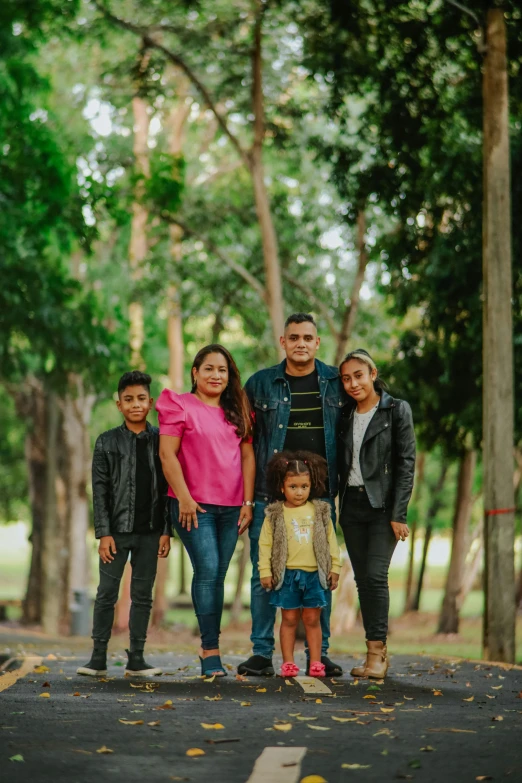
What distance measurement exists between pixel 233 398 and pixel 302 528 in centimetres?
97

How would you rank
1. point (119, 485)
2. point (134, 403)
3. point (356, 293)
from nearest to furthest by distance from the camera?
point (119, 485) → point (134, 403) → point (356, 293)

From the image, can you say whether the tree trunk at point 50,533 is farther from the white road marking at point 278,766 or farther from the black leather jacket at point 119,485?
the white road marking at point 278,766

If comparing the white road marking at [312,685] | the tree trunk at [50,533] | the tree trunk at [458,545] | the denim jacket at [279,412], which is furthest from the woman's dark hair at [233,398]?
the tree trunk at [50,533]

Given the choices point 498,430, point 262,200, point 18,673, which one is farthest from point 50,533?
point 18,673

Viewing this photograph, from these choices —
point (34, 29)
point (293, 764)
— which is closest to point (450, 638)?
point (34, 29)


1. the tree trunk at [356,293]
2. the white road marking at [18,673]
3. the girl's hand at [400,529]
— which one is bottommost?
the white road marking at [18,673]

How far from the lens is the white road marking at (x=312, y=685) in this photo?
23.5 feet

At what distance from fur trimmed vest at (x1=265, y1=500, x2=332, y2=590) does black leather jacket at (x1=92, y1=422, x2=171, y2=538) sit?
74 cm

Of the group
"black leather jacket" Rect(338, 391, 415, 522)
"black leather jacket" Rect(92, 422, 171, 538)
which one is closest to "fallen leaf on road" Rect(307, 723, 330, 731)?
"black leather jacket" Rect(338, 391, 415, 522)

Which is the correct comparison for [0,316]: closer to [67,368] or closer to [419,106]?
[67,368]

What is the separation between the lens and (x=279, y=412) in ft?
26.9

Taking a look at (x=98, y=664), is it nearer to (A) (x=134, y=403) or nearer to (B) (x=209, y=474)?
(B) (x=209, y=474)

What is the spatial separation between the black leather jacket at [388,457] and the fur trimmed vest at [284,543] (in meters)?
0.33

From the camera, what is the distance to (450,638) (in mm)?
29281
